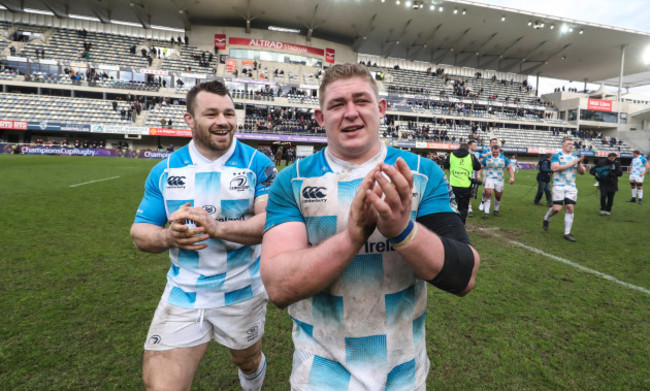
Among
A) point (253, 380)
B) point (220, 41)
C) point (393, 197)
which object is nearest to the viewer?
point (393, 197)

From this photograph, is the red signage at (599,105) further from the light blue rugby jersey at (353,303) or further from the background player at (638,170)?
the light blue rugby jersey at (353,303)

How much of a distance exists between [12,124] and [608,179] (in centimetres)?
4379

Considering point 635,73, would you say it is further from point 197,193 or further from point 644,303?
point 197,193

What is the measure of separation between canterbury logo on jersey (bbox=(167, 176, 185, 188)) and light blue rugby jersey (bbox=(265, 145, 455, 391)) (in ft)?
3.26

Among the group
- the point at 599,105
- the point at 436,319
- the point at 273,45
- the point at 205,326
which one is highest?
the point at 273,45

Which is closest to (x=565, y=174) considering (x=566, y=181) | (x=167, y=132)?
(x=566, y=181)

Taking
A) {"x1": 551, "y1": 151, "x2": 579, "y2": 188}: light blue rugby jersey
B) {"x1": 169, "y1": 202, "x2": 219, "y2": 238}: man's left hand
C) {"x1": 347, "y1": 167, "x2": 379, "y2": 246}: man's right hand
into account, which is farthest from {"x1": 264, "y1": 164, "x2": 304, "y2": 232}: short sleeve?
{"x1": 551, "y1": 151, "x2": 579, "y2": 188}: light blue rugby jersey

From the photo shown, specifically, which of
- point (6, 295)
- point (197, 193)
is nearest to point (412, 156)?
point (197, 193)

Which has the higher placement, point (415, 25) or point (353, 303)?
point (415, 25)

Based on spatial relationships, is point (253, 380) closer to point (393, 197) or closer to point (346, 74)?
point (393, 197)

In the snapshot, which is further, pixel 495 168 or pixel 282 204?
pixel 495 168

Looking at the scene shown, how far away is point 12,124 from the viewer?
99.0 ft

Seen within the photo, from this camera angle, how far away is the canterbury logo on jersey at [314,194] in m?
1.39

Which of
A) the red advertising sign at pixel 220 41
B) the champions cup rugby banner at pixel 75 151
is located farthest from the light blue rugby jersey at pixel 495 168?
the red advertising sign at pixel 220 41
